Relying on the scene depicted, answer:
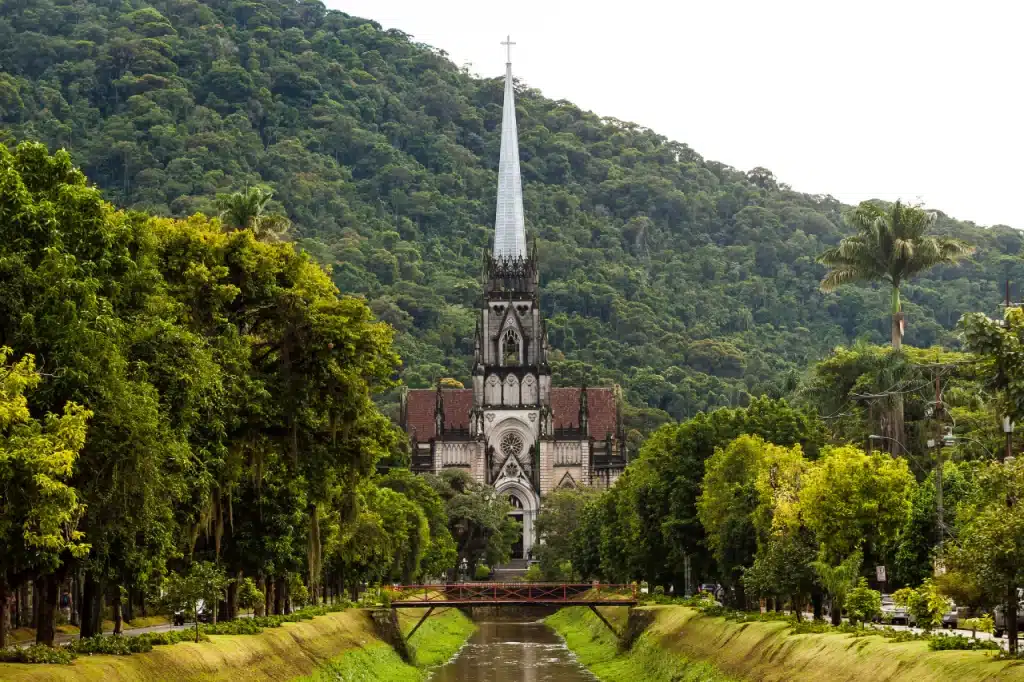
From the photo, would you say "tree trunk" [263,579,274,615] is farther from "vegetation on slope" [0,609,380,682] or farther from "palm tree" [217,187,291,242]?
"palm tree" [217,187,291,242]

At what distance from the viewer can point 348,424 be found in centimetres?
5978

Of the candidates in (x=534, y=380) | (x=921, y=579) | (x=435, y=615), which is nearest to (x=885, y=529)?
(x=921, y=579)

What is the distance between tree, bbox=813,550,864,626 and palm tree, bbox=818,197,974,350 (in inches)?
1728

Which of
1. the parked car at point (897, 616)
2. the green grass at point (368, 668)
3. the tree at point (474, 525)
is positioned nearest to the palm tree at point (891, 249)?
the parked car at point (897, 616)

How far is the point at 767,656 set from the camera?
188 feet

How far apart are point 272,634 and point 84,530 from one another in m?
17.8

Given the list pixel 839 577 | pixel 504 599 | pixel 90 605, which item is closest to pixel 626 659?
pixel 504 599

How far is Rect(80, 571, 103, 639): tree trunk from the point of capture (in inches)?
1911

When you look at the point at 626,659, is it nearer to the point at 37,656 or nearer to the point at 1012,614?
the point at 1012,614

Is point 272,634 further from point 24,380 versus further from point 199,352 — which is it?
point 24,380

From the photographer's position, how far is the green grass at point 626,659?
6788cm

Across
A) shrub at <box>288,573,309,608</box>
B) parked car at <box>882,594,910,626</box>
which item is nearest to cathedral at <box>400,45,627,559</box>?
shrub at <box>288,573,309,608</box>

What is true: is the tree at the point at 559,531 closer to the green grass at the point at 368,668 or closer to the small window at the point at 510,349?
the small window at the point at 510,349

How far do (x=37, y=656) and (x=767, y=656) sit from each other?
94.1 ft
